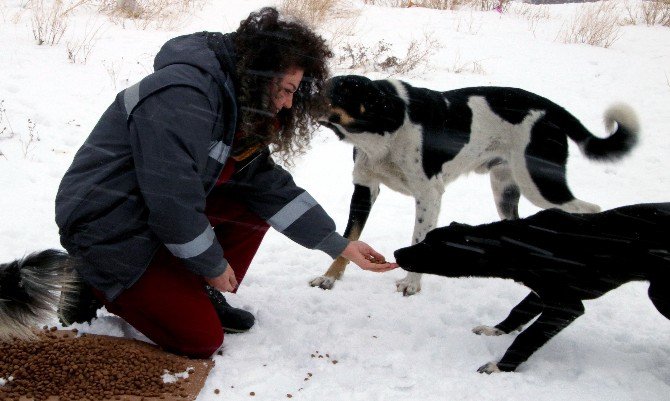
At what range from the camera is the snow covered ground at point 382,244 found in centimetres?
250

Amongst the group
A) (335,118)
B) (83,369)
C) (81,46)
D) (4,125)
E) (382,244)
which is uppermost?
(335,118)

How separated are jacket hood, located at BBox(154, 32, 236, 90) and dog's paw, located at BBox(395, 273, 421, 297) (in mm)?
1693

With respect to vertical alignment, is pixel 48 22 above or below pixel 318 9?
below

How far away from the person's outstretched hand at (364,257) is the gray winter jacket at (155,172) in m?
0.64

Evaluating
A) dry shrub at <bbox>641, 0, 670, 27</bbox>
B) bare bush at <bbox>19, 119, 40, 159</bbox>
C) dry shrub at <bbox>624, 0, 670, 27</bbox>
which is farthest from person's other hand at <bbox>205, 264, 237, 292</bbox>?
dry shrub at <bbox>641, 0, 670, 27</bbox>

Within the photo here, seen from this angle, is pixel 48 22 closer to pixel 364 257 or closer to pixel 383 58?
pixel 383 58

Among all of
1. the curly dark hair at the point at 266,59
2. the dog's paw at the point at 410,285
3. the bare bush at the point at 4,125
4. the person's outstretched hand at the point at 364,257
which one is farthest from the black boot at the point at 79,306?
the bare bush at the point at 4,125

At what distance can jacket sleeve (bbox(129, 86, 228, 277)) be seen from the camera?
6.93 ft

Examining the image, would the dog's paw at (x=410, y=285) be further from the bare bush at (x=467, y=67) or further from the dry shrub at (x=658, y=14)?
the dry shrub at (x=658, y=14)

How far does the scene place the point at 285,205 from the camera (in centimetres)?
276

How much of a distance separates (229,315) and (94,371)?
0.65m

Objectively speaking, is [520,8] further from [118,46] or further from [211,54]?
[211,54]

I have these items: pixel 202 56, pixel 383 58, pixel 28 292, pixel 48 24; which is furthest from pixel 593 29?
pixel 28 292

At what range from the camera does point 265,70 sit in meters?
2.26
